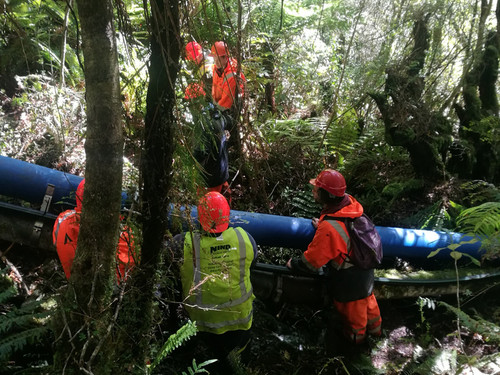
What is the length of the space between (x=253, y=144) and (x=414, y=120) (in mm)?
2179

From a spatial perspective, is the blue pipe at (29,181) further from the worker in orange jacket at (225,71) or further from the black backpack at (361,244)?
the black backpack at (361,244)

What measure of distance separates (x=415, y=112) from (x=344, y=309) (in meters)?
2.79

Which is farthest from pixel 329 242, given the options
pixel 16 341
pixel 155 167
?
pixel 16 341

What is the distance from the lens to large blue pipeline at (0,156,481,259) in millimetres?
3732

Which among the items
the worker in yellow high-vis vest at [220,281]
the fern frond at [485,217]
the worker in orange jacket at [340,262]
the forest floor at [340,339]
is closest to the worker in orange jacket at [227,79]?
the worker in yellow high-vis vest at [220,281]

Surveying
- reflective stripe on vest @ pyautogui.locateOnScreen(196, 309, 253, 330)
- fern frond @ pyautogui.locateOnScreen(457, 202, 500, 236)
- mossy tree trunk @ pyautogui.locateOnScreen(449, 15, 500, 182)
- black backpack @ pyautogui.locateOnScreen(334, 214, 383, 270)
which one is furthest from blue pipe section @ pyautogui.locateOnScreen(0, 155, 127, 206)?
mossy tree trunk @ pyautogui.locateOnScreen(449, 15, 500, 182)

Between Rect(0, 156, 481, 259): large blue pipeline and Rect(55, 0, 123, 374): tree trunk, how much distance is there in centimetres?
154

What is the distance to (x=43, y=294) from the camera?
10.7 feet

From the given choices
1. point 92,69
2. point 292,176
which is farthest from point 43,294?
point 292,176

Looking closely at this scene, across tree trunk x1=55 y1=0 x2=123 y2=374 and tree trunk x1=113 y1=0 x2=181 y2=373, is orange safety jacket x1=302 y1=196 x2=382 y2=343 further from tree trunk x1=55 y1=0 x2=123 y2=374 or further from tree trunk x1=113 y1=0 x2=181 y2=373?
tree trunk x1=55 y1=0 x2=123 y2=374

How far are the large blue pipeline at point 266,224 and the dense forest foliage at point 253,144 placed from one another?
1.26 feet

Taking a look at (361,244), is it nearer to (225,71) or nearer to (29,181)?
(225,71)

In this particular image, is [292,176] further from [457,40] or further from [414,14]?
[457,40]

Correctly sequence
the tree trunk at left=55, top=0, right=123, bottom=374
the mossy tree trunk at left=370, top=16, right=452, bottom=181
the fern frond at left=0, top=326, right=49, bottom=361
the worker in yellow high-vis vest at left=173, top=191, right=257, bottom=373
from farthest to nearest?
the mossy tree trunk at left=370, top=16, right=452, bottom=181
the worker in yellow high-vis vest at left=173, top=191, right=257, bottom=373
the fern frond at left=0, top=326, right=49, bottom=361
the tree trunk at left=55, top=0, right=123, bottom=374
